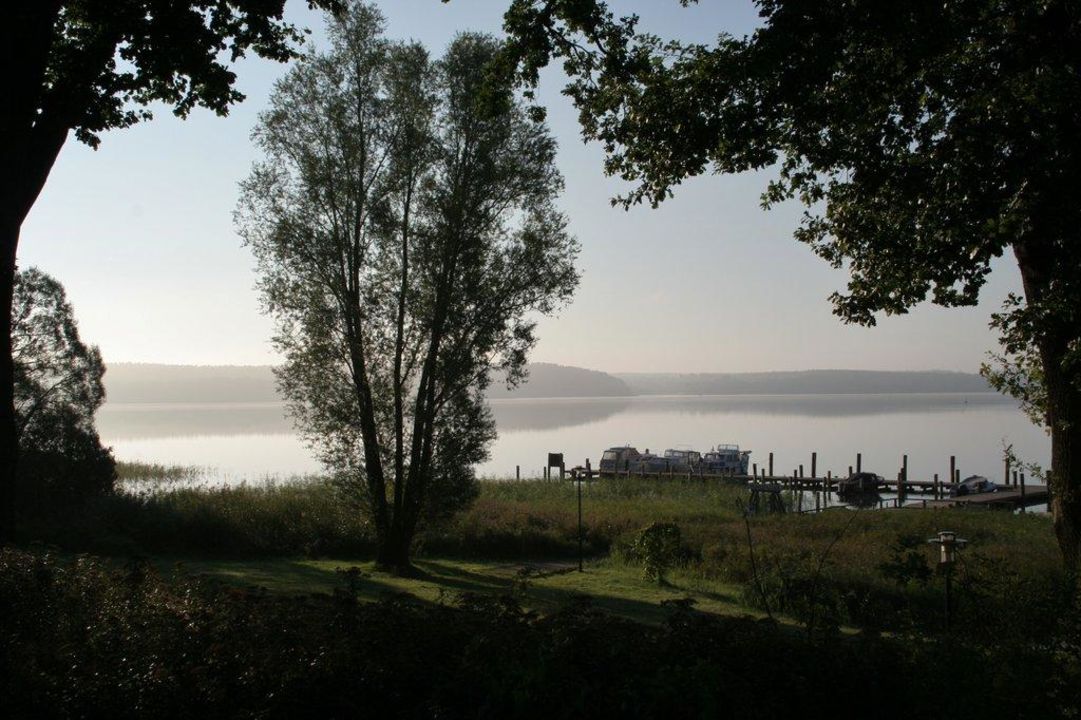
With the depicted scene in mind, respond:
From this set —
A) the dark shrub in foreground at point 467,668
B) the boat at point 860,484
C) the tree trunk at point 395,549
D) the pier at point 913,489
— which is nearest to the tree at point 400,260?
the tree trunk at point 395,549

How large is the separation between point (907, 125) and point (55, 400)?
21.5 meters

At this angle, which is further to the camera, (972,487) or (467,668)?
(972,487)

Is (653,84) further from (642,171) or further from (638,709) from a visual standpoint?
(638,709)

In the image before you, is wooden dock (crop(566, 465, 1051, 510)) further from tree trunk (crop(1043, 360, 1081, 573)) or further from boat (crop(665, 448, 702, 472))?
tree trunk (crop(1043, 360, 1081, 573))

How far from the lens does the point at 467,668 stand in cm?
496

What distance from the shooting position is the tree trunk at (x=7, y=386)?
797cm

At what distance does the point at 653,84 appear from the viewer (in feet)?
35.1

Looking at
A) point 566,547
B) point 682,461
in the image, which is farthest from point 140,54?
point 682,461

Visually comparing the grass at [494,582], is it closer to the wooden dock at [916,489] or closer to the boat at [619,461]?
the wooden dock at [916,489]

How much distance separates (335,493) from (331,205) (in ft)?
19.7

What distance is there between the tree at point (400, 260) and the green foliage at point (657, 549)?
3933 mm

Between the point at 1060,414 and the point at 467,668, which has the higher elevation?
the point at 1060,414

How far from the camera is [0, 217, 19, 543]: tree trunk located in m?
7.97

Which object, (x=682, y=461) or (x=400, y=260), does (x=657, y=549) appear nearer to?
(x=400, y=260)
